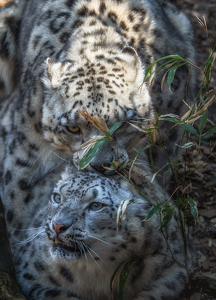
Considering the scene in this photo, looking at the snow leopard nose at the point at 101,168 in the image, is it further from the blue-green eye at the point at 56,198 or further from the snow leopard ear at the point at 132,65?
the snow leopard ear at the point at 132,65

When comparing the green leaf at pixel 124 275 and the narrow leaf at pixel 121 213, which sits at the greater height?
the narrow leaf at pixel 121 213

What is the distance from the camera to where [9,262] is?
3.58 metres

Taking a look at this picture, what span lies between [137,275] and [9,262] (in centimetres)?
110

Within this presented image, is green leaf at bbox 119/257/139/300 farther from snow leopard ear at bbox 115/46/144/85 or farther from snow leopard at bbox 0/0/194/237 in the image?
snow leopard ear at bbox 115/46/144/85

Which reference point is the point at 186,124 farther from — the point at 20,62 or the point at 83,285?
the point at 20,62

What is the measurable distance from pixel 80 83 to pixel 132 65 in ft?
1.84

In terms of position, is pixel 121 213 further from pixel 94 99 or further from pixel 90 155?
pixel 94 99

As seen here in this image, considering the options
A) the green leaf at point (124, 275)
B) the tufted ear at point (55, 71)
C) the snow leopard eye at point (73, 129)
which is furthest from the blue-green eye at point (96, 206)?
the tufted ear at point (55, 71)

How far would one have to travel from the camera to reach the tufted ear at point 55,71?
165 inches

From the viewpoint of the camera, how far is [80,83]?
4.01 meters

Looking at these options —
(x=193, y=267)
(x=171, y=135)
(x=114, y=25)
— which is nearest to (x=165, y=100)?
(x=171, y=135)

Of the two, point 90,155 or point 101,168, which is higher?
point 90,155

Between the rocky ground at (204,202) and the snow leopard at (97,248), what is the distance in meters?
0.27

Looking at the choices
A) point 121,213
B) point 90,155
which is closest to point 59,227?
point 121,213
